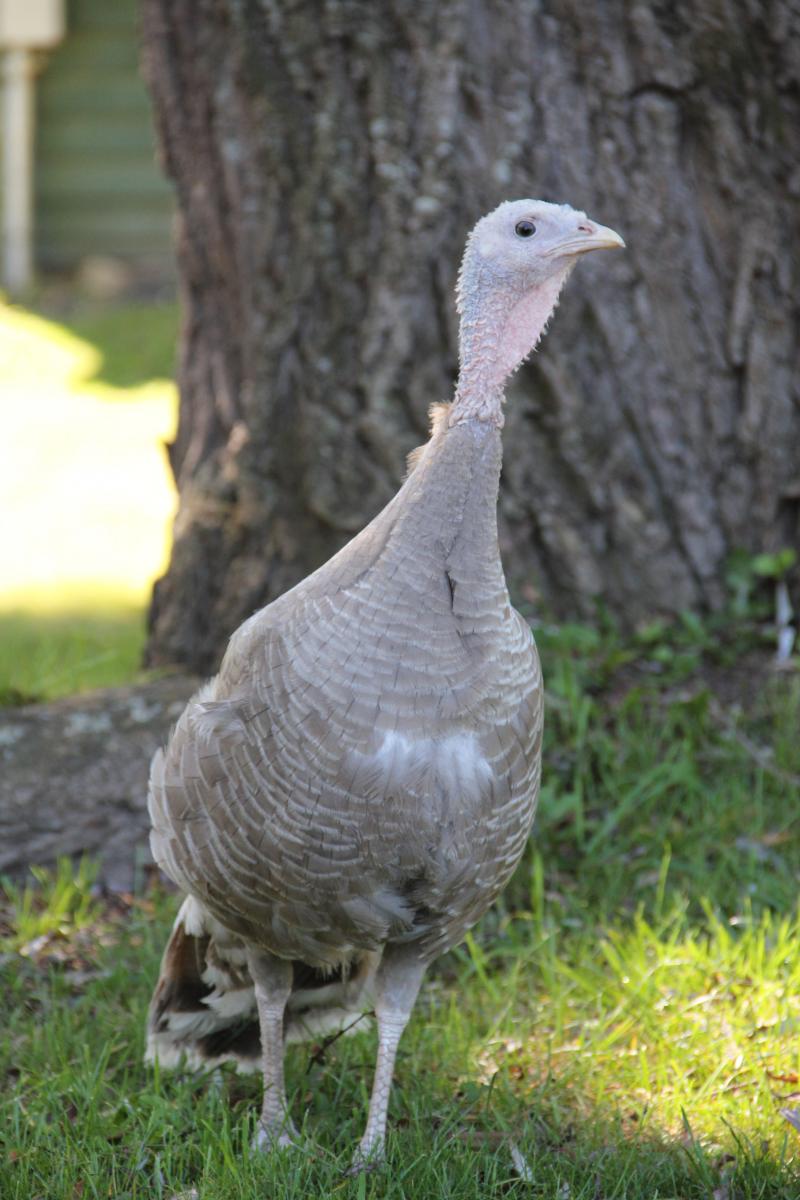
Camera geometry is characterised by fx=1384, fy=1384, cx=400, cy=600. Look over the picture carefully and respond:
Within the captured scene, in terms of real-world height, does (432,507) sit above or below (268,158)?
below

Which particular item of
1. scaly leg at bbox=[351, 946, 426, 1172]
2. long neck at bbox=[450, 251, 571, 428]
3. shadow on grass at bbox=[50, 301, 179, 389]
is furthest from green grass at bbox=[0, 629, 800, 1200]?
shadow on grass at bbox=[50, 301, 179, 389]

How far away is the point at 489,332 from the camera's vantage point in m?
2.85

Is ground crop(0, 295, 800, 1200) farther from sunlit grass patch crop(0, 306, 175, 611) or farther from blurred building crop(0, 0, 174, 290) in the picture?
blurred building crop(0, 0, 174, 290)

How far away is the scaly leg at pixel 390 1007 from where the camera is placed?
3057mm

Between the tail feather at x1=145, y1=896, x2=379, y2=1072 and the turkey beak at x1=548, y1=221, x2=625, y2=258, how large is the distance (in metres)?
1.71

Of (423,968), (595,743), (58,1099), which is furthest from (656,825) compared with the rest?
(58,1099)

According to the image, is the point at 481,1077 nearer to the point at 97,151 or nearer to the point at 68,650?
the point at 68,650

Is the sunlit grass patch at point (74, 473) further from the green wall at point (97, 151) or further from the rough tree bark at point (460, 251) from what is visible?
the green wall at point (97, 151)

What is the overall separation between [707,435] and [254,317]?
5.03ft

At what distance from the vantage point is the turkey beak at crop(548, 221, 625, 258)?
2.84 meters

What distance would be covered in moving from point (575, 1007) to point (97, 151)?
11.9 meters

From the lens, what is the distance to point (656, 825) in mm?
4172

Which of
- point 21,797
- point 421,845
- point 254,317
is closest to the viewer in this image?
point 421,845

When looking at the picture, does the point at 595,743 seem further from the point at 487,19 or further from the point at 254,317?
the point at 487,19
